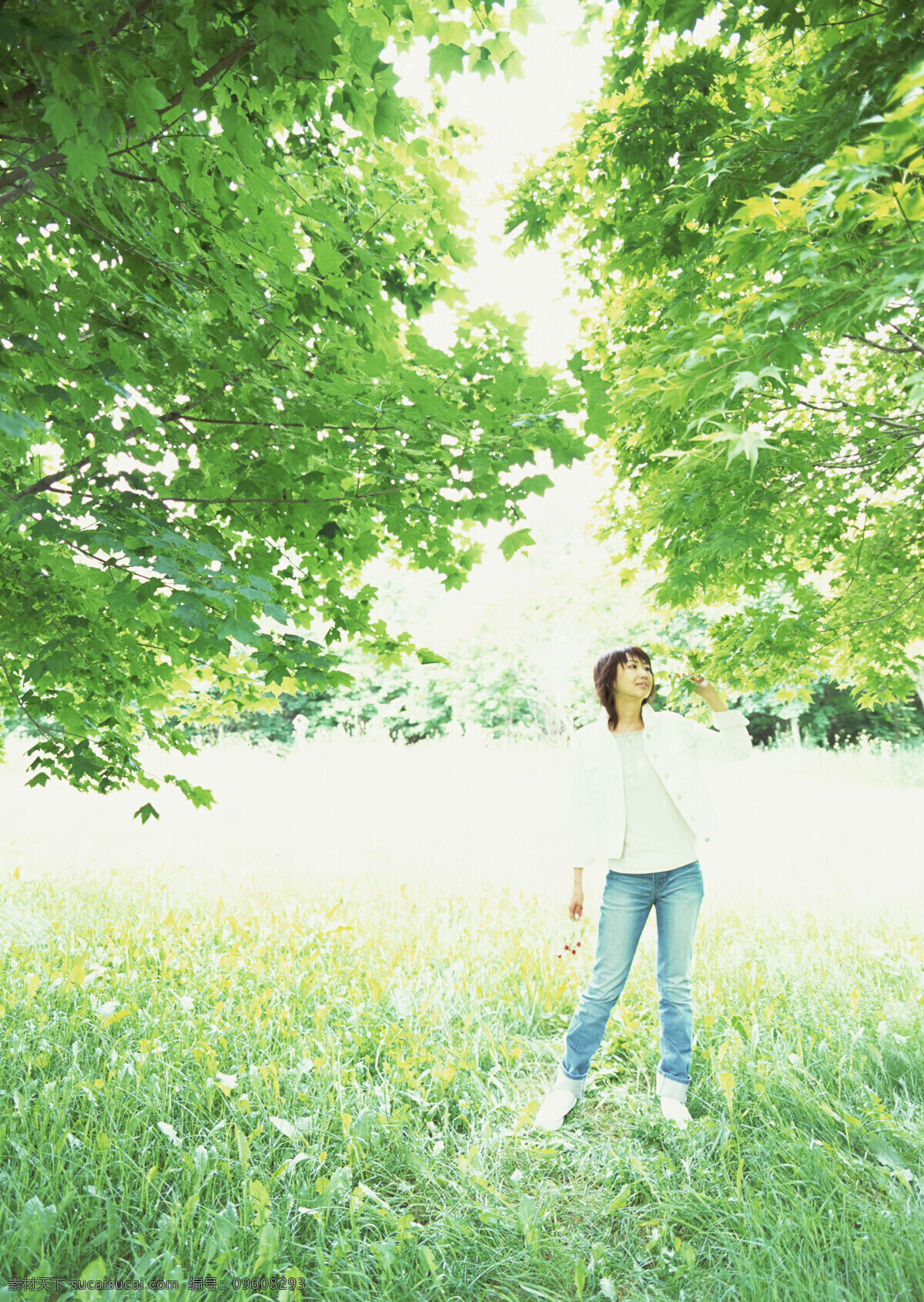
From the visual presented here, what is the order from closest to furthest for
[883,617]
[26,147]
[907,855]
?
[26,147]
[883,617]
[907,855]

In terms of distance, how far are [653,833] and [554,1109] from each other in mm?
1266

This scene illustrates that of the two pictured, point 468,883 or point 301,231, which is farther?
point 468,883

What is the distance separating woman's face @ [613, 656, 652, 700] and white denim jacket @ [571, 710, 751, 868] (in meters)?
0.13

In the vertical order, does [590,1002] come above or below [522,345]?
below

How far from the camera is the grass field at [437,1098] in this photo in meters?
2.34

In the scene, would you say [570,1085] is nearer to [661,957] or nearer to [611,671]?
[661,957]

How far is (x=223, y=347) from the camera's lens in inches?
111

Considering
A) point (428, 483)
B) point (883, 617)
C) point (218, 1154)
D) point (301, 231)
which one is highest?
point (301, 231)

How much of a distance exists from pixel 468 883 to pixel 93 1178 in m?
4.25

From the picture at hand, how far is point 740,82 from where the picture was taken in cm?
381

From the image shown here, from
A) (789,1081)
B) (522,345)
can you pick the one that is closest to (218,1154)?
(789,1081)

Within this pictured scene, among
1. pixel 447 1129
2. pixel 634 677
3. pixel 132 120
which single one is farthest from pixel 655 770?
pixel 132 120

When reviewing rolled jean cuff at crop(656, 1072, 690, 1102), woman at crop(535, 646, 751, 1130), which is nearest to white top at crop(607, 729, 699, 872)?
woman at crop(535, 646, 751, 1130)

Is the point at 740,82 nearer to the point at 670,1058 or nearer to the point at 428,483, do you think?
the point at 428,483
